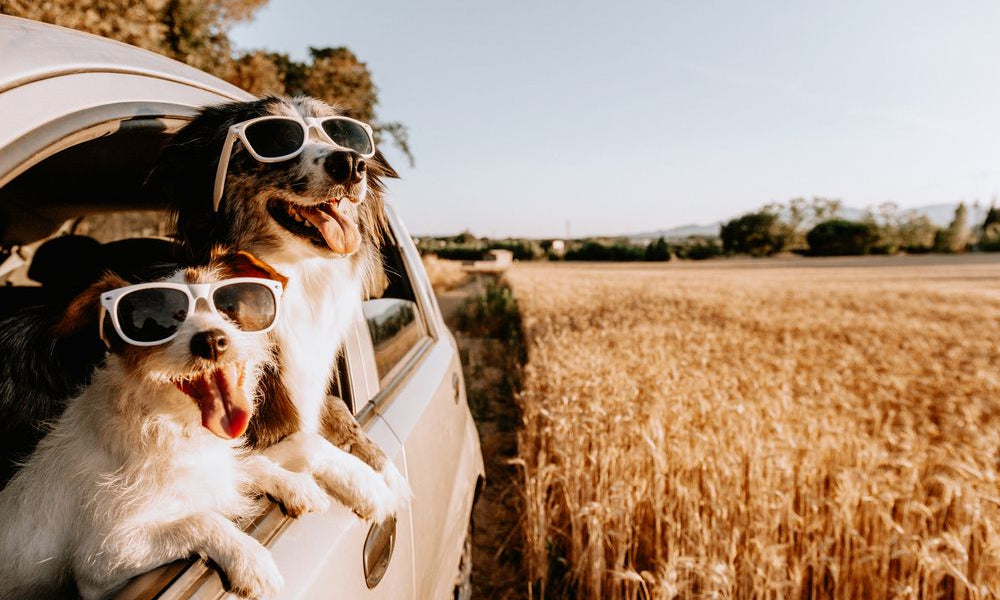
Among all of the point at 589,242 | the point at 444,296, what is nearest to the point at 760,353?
→ the point at 444,296

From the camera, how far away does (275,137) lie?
185 cm

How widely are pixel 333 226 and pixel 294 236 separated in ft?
0.43

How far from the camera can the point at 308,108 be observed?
2.26m

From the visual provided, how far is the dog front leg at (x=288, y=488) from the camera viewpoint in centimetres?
137

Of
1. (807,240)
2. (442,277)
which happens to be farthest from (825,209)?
(442,277)

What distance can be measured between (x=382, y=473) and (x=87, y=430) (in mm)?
776

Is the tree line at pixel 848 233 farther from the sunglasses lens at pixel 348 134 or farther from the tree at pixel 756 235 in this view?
the sunglasses lens at pixel 348 134

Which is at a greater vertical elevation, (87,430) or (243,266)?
(243,266)

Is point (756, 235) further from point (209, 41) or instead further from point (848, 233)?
point (209, 41)

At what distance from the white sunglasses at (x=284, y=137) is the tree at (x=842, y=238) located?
3359 inches

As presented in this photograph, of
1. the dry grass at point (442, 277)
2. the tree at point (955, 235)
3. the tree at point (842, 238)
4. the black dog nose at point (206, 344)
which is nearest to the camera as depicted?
the black dog nose at point (206, 344)

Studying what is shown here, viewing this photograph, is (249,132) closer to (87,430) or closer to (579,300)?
(87,430)

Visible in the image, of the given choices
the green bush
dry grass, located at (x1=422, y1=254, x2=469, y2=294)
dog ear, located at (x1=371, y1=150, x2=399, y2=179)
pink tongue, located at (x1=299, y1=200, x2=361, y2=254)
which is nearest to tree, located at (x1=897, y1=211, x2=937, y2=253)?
the green bush

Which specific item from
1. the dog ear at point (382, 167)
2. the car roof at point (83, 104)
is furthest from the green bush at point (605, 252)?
the car roof at point (83, 104)
